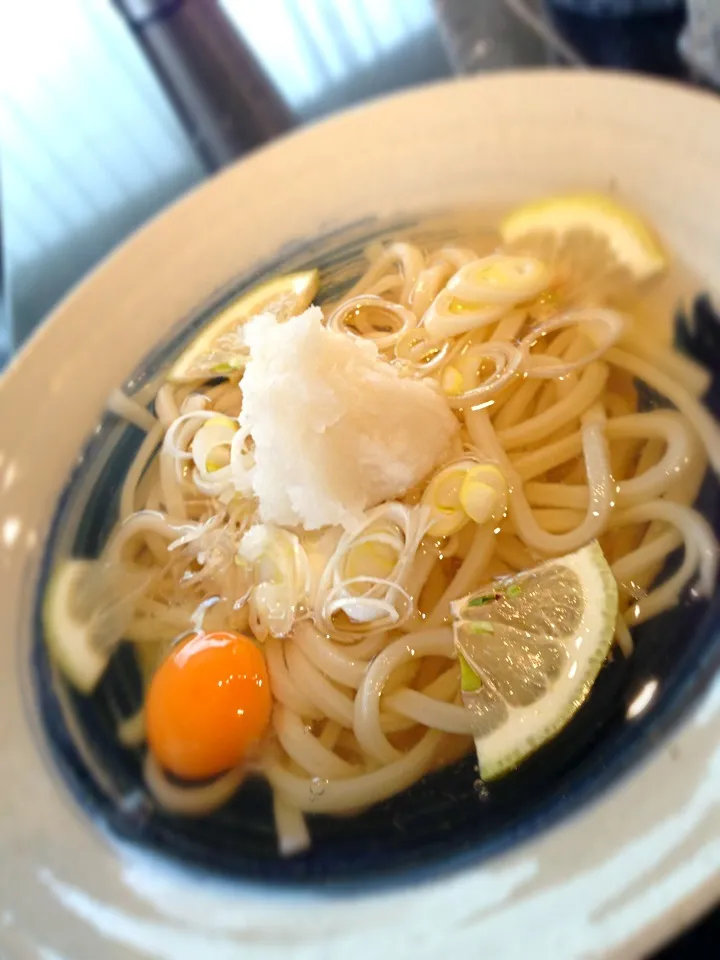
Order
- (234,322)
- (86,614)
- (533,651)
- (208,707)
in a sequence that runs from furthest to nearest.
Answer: (234,322), (86,614), (208,707), (533,651)

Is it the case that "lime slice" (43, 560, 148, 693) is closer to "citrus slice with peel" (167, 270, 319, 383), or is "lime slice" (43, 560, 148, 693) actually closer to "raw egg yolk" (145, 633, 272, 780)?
"raw egg yolk" (145, 633, 272, 780)

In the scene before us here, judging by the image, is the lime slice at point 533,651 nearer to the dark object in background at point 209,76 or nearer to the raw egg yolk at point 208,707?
→ the raw egg yolk at point 208,707

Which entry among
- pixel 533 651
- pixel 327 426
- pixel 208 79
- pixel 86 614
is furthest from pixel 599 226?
pixel 208 79

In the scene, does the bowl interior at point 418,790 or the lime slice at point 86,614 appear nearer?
the bowl interior at point 418,790

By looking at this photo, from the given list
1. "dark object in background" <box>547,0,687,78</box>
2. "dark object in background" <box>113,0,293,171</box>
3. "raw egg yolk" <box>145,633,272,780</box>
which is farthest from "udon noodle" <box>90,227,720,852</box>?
"dark object in background" <box>113,0,293,171</box>

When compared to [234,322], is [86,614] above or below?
below

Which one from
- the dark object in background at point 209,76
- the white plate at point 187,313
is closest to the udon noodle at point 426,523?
the white plate at point 187,313

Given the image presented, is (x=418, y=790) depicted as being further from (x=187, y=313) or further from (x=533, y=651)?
(x=187, y=313)

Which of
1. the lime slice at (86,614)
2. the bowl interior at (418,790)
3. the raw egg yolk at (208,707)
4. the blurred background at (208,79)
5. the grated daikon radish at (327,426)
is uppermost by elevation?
the blurred background at (208,79)
